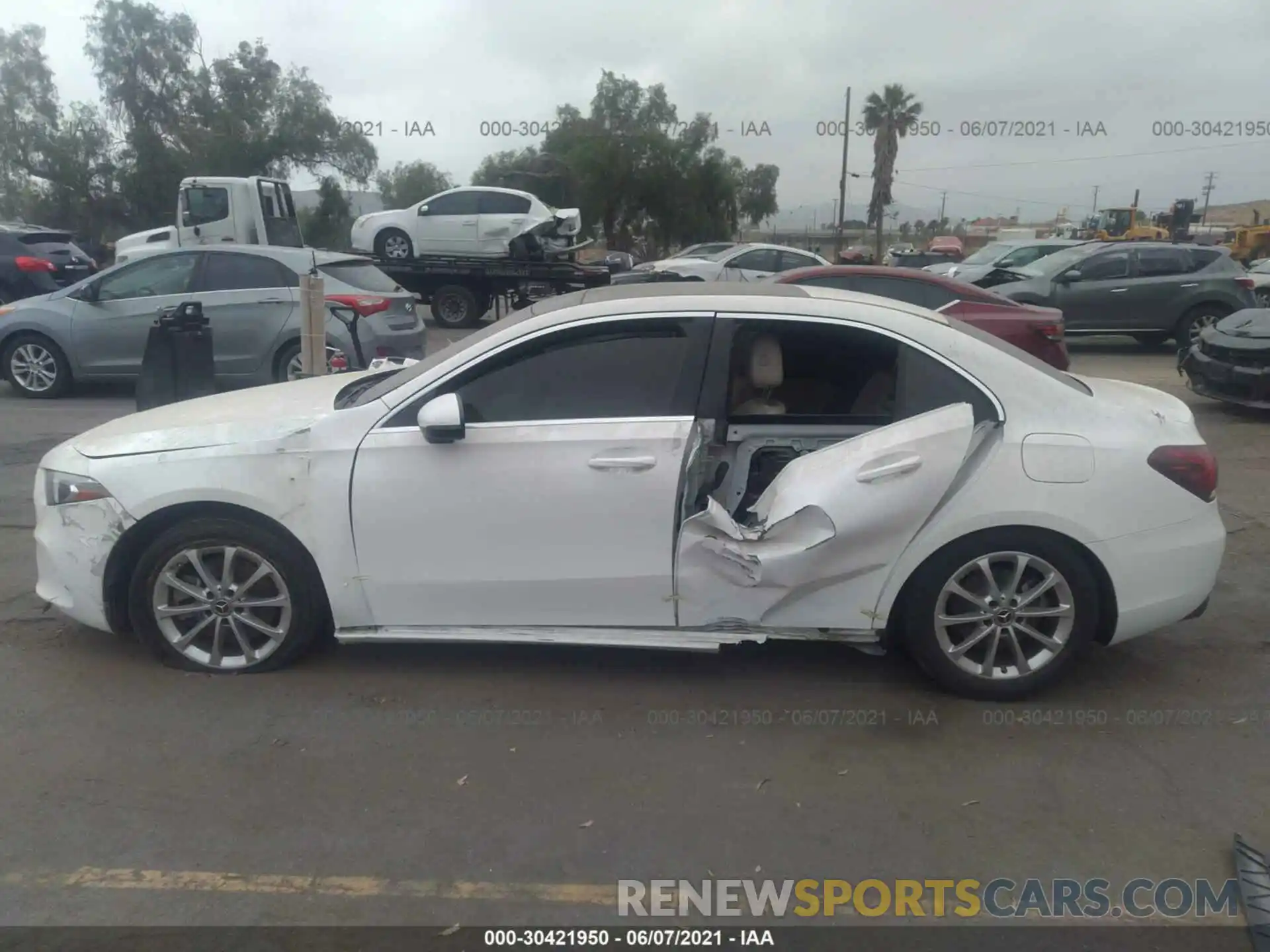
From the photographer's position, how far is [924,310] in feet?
15.4

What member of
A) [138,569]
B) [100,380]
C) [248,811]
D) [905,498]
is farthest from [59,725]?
[100,380]

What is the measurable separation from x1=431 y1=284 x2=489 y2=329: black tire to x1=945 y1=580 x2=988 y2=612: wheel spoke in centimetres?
1604

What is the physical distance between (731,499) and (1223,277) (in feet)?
47.3

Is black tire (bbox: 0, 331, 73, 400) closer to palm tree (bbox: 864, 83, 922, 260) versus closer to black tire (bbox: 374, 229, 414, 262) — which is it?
black tire (bbox: 374, 229, 414, 262)

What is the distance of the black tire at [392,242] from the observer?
808 inches

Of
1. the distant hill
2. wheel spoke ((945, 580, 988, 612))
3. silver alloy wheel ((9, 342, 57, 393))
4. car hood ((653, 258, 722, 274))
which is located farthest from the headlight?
the distant hill

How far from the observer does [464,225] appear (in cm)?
2008

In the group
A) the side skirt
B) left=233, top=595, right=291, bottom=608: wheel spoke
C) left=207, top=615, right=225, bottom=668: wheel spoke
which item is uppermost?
left=233, top=595, right=291, bottom=608: wheel spoke

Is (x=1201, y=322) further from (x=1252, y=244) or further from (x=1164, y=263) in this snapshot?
(x=1252, y=244)

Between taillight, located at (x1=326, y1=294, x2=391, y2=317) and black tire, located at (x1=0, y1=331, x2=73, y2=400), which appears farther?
black tire, located at (x1=0, y1=331, x2=73, y2=400)

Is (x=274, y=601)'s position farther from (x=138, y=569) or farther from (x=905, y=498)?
(x=905, y=498)

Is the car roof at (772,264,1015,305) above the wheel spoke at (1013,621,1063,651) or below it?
above

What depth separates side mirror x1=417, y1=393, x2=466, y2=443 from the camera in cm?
405
